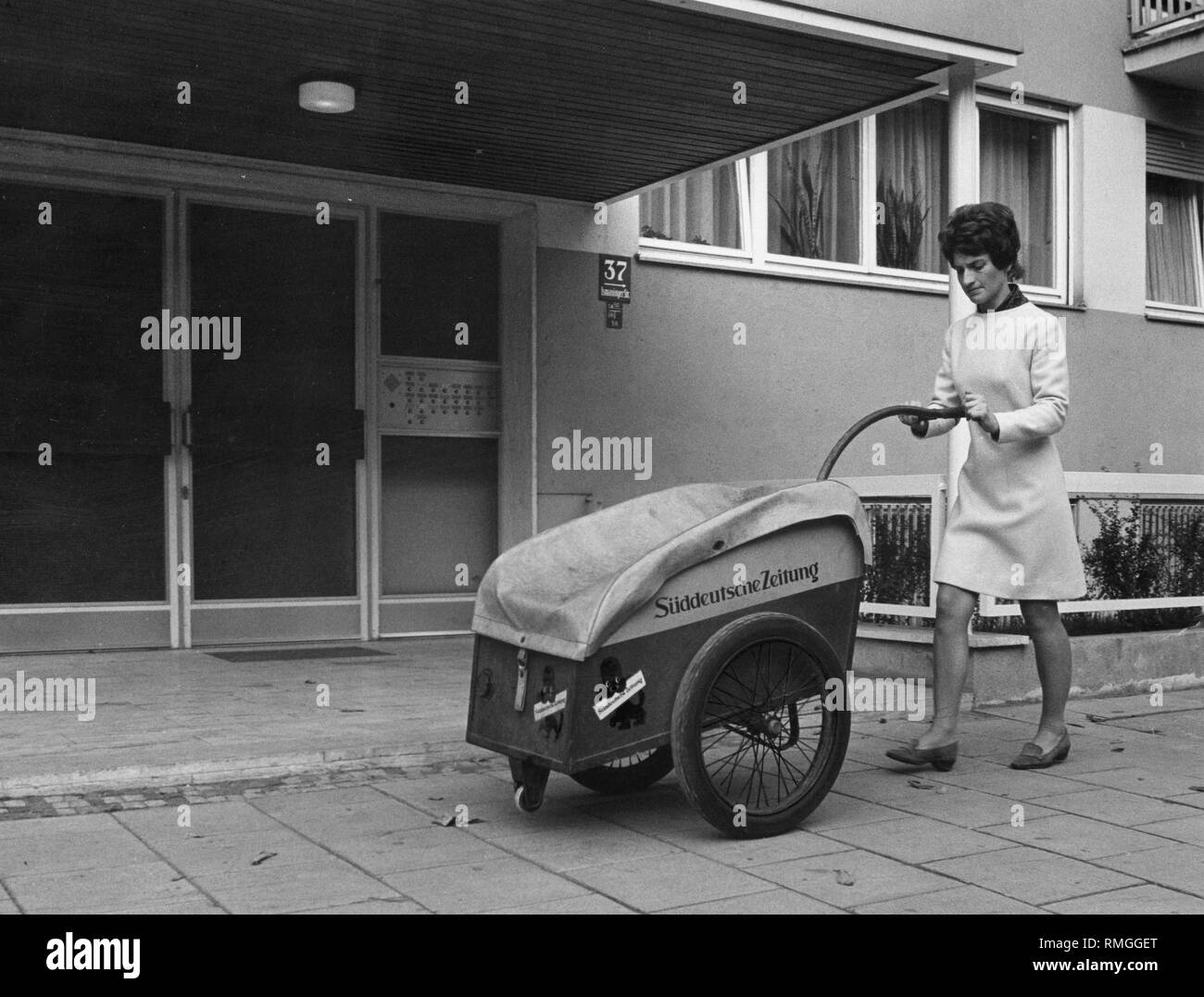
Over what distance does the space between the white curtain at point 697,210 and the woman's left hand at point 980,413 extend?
18.5ft

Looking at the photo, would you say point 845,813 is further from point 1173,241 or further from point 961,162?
point 1173,241

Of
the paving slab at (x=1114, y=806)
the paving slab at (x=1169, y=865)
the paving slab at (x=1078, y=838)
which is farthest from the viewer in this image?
the paving slab at (x=1114, y=806)

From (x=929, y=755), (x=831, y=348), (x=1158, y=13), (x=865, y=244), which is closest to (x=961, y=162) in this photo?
(x=929, y=755)

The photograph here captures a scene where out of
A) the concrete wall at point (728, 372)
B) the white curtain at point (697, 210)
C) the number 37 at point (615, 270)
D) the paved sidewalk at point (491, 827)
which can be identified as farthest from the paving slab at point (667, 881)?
the white curtain at point (697, 210)

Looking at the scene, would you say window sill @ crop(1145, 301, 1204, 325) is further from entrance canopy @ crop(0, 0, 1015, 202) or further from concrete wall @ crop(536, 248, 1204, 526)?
entrance canopy @ crop(0, 0, 1015, 202)

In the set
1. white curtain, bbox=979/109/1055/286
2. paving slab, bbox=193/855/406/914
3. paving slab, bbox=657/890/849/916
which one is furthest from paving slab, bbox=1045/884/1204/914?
white curtain, bbox=979/109/1055/286

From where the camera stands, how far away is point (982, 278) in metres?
5.41

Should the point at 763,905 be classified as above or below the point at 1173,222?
below

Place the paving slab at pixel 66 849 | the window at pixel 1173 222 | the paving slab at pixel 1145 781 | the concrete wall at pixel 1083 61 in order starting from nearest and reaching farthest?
the paving slab at pixel 66 849 → the paving slab at pixel 1145 781 → the concrete wall at pixel 1083 61 → the window at pixel 1173 222

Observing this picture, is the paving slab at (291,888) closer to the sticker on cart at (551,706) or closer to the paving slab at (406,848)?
the paving slab at (406,848)

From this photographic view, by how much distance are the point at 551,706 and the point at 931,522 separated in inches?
156

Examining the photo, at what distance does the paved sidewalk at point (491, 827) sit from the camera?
12.8ft

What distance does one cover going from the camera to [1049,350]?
210 inches

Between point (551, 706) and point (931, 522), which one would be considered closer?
point (551, 706)
